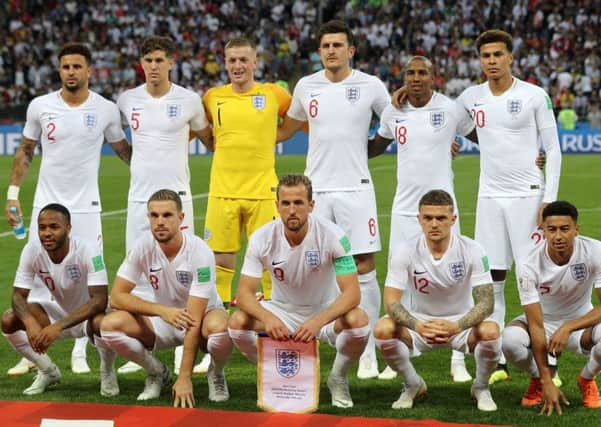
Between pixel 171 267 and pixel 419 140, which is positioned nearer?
pixel 171 267

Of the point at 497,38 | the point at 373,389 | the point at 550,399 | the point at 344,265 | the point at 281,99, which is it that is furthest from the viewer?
the point at 281,99

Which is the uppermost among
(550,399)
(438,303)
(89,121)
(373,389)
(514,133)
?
(89,121)

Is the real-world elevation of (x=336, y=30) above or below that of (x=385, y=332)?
above

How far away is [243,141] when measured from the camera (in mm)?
7949

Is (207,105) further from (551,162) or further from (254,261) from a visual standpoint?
(551,162)

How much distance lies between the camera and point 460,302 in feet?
22.2

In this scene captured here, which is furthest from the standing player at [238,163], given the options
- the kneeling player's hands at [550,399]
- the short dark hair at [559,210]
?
the kneeling player's hands at [550,399]

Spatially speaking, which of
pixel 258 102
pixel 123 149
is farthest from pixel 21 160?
pixel 258 102

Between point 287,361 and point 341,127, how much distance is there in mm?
1954

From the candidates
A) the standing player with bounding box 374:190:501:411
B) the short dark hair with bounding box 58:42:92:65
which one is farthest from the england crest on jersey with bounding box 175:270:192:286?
the short dark hair with bounding box 58:42:92:65

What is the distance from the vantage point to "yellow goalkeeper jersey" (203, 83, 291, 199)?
313 inches

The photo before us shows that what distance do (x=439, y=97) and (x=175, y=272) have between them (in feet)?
7.32

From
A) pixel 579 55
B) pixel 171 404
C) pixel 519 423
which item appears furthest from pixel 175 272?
pixel 579 55

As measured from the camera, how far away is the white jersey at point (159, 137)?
7.86m
